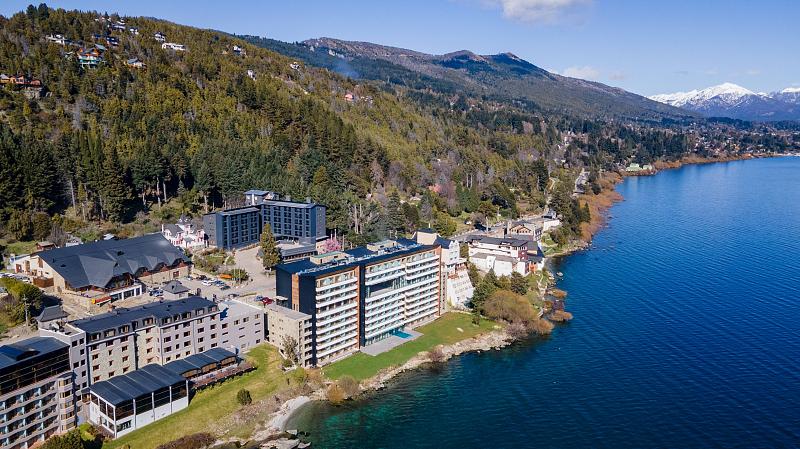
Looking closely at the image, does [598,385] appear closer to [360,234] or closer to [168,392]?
[168,392]

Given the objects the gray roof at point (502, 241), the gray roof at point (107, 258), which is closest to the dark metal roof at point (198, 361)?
the gray roof at point (107, 258)

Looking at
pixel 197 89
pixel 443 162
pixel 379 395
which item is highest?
pixel 197 89

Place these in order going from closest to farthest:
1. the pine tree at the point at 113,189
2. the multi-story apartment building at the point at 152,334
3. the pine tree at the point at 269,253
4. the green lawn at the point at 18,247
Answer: the multi-story apartment building at the point at 152,334 → the green lawn at the point at 18,247 → the pine tree at the point at 269,253 → the pine tree at the point at 113,189

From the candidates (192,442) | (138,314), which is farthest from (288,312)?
(192,442)

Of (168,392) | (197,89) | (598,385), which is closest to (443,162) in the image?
(197,89)

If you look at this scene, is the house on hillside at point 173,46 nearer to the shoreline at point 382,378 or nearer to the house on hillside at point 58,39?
the house on hillside at point 58,39
